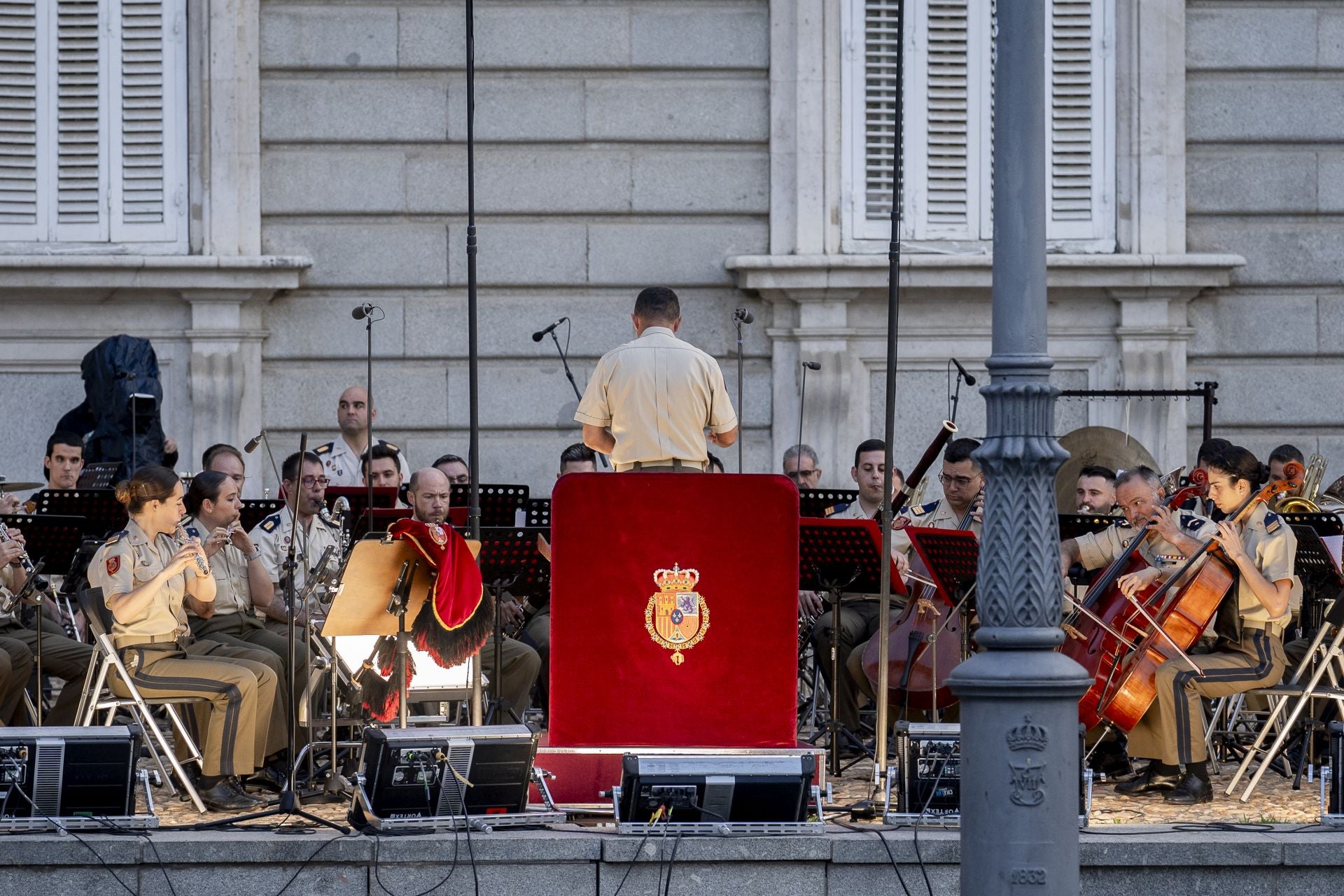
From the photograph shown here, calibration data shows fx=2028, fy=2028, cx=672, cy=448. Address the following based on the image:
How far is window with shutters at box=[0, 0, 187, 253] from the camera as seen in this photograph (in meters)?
13.8

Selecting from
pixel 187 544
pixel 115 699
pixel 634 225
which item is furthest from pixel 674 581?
pixel 634 225

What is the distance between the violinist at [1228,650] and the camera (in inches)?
349

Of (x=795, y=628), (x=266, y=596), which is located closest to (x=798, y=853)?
(x=795, y=628)

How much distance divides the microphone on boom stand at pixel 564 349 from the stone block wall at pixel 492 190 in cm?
8

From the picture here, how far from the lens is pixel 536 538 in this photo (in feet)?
30.8

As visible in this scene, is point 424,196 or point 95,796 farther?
point 424,196

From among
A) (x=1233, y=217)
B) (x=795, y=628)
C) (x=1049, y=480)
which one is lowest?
(x=795, y=628)

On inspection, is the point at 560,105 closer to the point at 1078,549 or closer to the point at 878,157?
the point at 878,157

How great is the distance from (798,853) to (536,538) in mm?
2534

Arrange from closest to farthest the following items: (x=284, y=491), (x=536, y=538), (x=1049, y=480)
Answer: (x=1049, y=480) < (x=536, y=538) < (x=284, y=491)

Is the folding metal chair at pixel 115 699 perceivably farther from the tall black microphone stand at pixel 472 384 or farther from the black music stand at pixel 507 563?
the black music stand at pixel 507 563

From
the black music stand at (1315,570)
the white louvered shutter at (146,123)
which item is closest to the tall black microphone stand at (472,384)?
the white louvered shutter at (146,123)

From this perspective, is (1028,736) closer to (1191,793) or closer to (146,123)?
(1191,793)

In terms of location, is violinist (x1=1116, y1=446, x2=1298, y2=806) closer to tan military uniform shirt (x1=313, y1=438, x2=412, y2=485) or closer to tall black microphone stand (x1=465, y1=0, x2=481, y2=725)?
tall black microphone stand (x1=465, y1=0, x2=481, y2=725)
